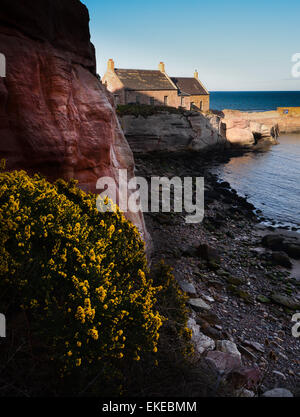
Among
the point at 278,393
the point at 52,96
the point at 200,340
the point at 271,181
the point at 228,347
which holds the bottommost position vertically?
the point at 278,393

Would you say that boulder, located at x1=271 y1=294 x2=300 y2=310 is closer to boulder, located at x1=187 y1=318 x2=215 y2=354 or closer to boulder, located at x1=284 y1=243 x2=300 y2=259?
boulder, located at x1=187 y1=318 x2=215 y2=354

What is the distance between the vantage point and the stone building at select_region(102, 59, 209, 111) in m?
44.5

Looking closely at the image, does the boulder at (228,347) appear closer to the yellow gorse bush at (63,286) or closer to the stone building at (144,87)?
the yellow gorse bush at (63,286)

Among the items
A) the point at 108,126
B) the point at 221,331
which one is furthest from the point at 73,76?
the point at 221,331

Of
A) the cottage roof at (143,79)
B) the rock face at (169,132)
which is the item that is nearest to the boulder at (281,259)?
the rock face at (169,132)

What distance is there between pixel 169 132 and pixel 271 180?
1188cm

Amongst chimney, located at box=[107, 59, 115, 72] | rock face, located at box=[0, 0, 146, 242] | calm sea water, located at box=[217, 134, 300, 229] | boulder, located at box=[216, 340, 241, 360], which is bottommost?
boulder, located at box=[216, 340, 241, 360]

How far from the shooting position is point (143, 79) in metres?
47.3

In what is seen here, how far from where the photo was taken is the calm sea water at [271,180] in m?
20.1

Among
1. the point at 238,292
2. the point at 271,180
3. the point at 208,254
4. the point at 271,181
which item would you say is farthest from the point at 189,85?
the point at 238,292

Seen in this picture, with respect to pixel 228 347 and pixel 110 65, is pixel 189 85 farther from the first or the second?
pixel 228 347

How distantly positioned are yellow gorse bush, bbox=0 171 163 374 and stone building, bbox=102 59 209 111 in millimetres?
43269

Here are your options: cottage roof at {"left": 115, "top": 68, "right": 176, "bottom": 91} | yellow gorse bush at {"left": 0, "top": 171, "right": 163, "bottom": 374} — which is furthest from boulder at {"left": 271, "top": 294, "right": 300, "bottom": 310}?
cottage roof at {"left": 115, "top": 68, "right": 176, "bottom": 91}

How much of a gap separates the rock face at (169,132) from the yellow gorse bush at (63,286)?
2547 centimetres
